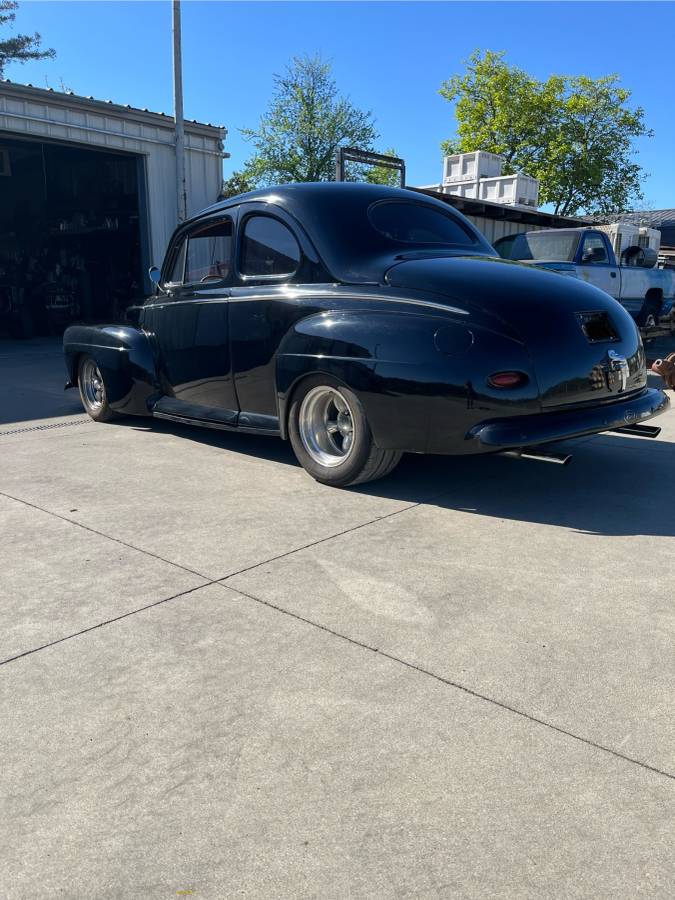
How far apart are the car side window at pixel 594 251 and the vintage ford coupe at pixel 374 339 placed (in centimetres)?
640

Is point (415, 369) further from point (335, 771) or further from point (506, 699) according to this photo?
point (335, 771)

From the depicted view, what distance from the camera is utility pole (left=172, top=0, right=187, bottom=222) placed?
1476cm

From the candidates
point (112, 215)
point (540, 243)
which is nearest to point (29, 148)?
point (112, 215)

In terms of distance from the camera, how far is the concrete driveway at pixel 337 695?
171 cm

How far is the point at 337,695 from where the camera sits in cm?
235

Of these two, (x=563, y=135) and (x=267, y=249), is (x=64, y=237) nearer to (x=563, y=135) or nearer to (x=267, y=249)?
(x=267, y=249)

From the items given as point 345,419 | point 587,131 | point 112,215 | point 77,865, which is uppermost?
point 587,131

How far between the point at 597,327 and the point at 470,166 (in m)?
18.4

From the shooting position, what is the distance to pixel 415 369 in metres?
3.92

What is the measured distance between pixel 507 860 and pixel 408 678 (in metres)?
0.79

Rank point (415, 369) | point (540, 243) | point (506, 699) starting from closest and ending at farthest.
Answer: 1. point (506, 699)
2. point (415, 369)
3. point (540, 243)

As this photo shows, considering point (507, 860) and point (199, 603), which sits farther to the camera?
point (199, 603)

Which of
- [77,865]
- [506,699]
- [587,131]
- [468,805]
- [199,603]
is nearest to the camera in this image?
[77,865]

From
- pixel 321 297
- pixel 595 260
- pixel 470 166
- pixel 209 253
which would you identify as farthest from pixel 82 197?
pixel 321 297
